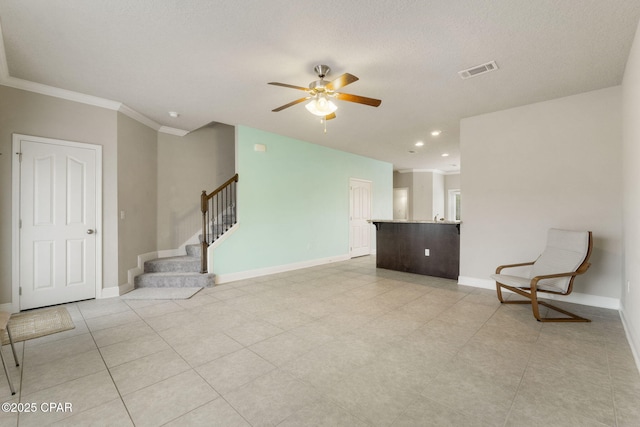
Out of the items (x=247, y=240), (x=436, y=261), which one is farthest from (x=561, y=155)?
(x=247, y=240)

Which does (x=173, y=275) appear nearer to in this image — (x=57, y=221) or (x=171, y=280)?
(x=171, y=280)

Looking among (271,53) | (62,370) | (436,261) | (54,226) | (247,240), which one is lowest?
(62,370)

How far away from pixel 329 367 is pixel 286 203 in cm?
402

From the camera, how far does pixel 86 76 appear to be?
3.23 metres

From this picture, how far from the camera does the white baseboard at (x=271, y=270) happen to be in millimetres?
4918

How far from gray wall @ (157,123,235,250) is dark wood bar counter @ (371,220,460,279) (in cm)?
381

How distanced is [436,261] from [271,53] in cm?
441

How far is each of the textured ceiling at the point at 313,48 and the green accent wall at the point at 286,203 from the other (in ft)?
4.73

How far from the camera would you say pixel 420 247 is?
214 inches

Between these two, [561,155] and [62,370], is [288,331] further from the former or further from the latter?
[561,155]

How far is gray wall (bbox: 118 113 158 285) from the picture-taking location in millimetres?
4250

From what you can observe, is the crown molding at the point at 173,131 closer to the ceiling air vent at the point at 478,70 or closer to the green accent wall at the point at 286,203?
the green accent wall at the point at 286,203

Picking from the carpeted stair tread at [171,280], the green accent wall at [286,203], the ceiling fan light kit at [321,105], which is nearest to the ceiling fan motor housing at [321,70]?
the ceiling fan light kit at [321,105]

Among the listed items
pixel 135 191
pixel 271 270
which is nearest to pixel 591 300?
pixel 271 270
